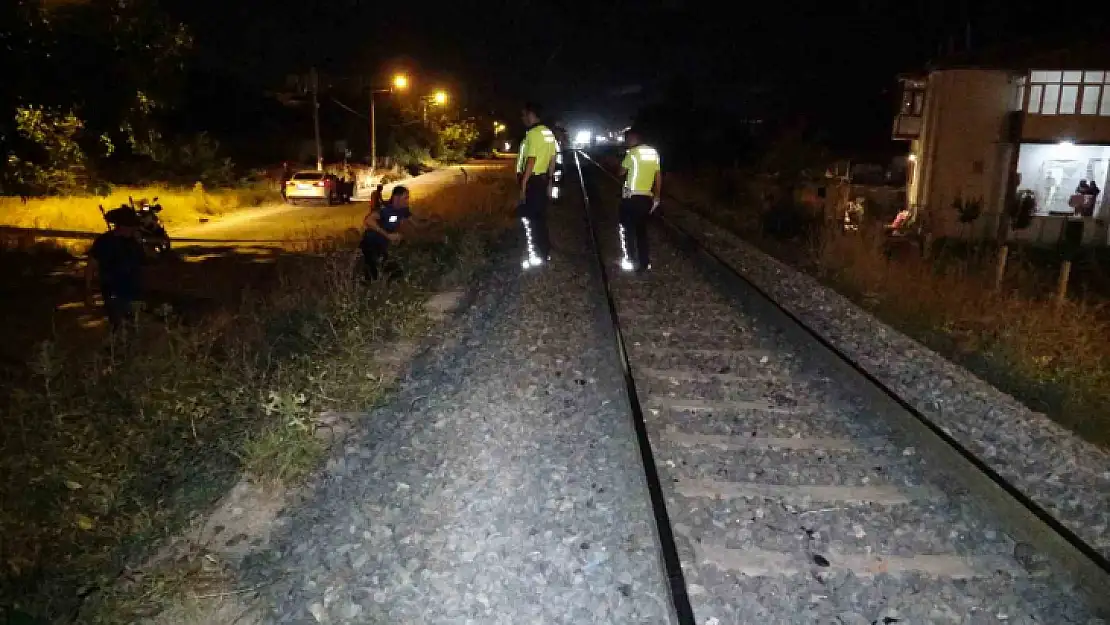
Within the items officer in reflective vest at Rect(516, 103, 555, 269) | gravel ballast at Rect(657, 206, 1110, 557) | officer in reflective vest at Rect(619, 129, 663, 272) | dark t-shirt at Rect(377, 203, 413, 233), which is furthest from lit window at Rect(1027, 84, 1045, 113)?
dark t-shirt at Rect(377, 203, 413, 233)

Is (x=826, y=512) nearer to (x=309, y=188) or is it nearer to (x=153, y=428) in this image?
(x=153, y=428)

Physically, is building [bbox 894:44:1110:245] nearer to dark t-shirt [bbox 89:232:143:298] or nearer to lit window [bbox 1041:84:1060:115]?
lit window [bbox 1041:84:1060:115]

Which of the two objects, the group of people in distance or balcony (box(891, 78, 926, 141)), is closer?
the group of people in distance

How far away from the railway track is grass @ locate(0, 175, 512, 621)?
2382 millimetres

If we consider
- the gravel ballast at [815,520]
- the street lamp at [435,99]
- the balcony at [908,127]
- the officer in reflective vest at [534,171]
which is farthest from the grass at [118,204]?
the street lamp at [435,99]

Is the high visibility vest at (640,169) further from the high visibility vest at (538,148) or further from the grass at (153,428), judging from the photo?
the grass at (153,428)

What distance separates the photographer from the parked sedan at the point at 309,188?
2830 cm

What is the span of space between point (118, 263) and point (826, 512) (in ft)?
22.1

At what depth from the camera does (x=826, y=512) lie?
4582 mm

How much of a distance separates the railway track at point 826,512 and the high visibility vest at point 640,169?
174 inches

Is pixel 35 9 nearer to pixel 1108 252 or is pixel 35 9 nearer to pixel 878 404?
pixel 878 404

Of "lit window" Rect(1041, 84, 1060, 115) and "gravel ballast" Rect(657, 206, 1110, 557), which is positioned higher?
"lit window" Rect(1041, 84, 1060, 115)

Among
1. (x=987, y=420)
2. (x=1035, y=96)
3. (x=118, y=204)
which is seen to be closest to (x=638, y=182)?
(x=987, y=420)

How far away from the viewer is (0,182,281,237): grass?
19.2 meters
